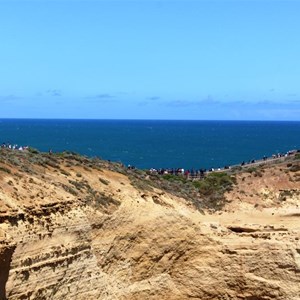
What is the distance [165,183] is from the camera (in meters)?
32.7

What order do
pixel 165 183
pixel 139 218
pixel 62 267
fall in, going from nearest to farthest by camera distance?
pixel 62 267
pixel 139 218
pixel 165 183

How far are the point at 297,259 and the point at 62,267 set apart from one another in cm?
1023

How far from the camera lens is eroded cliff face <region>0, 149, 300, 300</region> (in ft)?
65.0

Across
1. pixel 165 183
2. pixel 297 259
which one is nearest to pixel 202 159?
pixel 165 183

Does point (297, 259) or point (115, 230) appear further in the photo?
point (297, 259)

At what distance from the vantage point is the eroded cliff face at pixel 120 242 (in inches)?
779

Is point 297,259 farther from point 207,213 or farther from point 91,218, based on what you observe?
point 91,218

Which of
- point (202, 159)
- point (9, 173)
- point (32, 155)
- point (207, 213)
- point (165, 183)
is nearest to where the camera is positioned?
point (9, 173)

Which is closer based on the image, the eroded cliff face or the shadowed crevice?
the shadowed crevice

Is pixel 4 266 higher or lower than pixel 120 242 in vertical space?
higher

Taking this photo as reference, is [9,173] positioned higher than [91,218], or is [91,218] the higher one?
[9,173]

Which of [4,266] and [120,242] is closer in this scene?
[4,266]

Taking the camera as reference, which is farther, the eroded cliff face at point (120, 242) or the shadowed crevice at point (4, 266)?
the eroded cliff face at point (120, 242)

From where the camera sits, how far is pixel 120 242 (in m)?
23.3
